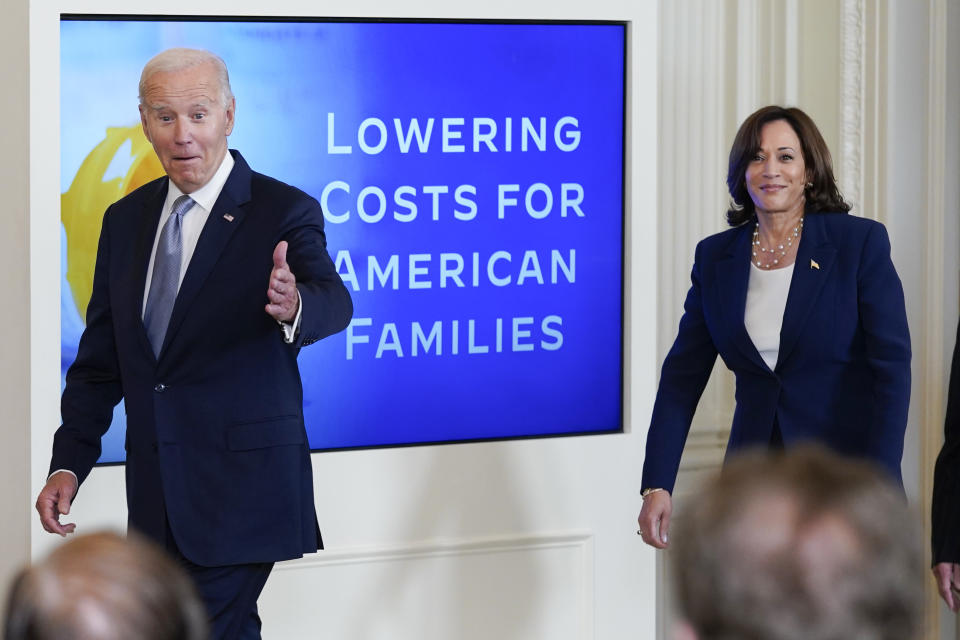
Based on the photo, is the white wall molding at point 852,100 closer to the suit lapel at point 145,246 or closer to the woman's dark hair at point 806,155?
the woman's dark hair at point 806,155

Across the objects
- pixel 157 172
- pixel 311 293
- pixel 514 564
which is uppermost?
pixel 157 172

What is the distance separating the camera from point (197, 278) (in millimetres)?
3070

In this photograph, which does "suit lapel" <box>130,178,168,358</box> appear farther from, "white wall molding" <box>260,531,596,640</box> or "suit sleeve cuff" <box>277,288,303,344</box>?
"white wall molding" <box>260,531,596,640</box>

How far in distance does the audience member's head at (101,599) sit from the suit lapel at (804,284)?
2.55 m

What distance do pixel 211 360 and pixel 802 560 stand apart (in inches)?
88.0

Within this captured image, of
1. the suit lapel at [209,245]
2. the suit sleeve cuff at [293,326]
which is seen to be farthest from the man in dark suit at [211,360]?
the suit sleeve cuff at [293,326]

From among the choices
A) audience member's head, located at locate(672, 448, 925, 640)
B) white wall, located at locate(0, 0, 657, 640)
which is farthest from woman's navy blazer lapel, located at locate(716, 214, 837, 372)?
audience member's head, located at locate(672, 448, 925, 640)

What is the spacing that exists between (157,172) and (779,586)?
312 centimetres

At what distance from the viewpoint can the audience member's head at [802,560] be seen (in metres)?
1.00

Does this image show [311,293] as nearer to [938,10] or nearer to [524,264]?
[524,264]

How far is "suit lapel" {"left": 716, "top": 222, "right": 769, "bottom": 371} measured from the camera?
345cm

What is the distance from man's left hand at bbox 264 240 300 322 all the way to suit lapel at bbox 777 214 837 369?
124 cm

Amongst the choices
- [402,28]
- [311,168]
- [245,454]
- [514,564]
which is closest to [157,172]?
[311,168]

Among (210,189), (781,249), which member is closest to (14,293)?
(210,189)
